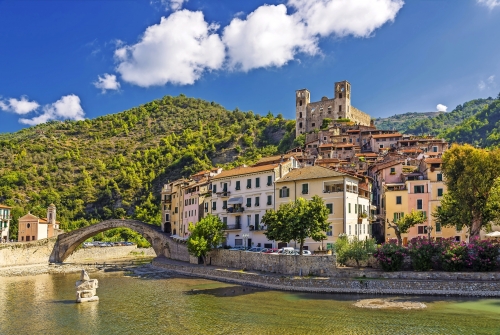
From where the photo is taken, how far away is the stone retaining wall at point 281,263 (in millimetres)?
35250

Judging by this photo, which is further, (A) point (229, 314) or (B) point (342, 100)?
(B) point (342, 100)

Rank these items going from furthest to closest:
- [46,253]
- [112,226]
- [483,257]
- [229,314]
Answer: [112,226] → [46,253] → [483,257] → [229,314]

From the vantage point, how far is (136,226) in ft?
218

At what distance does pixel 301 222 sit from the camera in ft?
123

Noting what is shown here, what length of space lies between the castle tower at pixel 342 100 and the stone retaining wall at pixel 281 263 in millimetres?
82050

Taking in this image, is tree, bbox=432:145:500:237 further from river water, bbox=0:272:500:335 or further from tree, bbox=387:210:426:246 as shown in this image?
river water, bbox=0:272:500:335

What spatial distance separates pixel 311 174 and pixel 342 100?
262 ft

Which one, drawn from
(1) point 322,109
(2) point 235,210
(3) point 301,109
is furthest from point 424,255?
(3) point 301,109

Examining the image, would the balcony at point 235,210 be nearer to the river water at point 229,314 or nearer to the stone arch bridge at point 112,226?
the river water at point 229,314

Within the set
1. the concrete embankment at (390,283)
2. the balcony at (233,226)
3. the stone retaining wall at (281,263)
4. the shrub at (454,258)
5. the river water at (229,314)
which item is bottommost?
the river water at (229,314)

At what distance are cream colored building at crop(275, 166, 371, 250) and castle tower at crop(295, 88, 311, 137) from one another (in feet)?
254

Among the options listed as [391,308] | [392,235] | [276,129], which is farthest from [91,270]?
[276,129]

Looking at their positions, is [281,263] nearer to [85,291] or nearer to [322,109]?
[85,291]

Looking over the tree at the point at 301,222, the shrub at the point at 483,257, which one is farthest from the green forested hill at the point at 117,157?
the shrub at the point at 483,257
